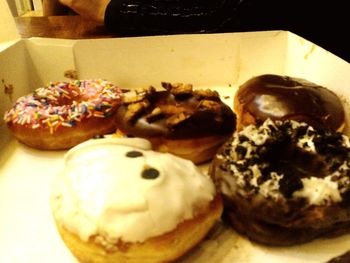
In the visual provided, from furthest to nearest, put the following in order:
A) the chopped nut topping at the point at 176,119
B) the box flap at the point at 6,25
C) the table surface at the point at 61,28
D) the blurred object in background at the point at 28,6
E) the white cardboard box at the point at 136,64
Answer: the blurred object in background at the point at 28,6 → the table surface at the point at 61,28 → the box flap at the point at 6,25 → the white cardboard box at the point at 136,64 → the chopped nut topping at the point at 176,119

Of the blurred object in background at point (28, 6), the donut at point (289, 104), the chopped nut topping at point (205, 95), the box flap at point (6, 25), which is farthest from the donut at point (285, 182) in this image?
the blurred object in background at point (28, 6)

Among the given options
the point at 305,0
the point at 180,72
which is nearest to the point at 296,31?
the point at 305,0

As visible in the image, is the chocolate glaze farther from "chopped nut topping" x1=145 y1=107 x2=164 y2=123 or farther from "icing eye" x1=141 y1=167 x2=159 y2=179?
"icing eye" x1=141 y1=167 x2=159 y2=179

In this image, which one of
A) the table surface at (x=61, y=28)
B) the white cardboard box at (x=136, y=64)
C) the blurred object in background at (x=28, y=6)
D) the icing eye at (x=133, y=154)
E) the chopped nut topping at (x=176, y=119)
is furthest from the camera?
the blurred object in background at (x=28, y=6)

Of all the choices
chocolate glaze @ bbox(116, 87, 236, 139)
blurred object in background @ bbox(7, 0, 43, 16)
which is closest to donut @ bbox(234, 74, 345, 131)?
chocolate glaze @ bbox(116, 87, 236, 139)

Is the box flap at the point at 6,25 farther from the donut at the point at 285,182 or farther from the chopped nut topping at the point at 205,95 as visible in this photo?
the donut at the point at 285,182

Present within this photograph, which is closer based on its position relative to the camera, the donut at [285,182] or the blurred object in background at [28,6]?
the donut at [285,182]

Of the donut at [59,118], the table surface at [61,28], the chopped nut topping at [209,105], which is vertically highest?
the chopped nut topping at [209,105]
